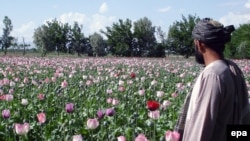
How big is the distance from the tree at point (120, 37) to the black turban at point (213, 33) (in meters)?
51.3

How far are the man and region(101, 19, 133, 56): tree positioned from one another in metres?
51.3

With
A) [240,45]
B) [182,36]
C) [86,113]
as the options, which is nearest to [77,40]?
[182,36]

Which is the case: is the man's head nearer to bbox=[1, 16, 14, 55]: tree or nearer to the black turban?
the black turban

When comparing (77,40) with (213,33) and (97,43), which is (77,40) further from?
(213,33)

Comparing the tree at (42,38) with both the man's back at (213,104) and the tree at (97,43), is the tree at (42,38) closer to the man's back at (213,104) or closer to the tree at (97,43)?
the tree at (97,43)

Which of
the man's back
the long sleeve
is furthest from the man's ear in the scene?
the long sleeve

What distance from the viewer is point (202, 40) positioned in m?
3.98

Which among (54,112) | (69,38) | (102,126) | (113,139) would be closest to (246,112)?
(113,139)

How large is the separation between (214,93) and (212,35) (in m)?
0.49

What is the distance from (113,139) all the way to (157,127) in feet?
2.87

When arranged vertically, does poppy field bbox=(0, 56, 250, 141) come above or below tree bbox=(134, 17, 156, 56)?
below

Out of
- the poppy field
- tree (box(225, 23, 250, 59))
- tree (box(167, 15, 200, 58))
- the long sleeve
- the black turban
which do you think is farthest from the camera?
tree (box(167, 15, 200, 58))

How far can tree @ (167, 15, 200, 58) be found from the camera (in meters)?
55.9

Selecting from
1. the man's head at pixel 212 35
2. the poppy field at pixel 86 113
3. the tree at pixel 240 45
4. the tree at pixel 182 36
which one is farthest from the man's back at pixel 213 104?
the tree at pixel 182 36
